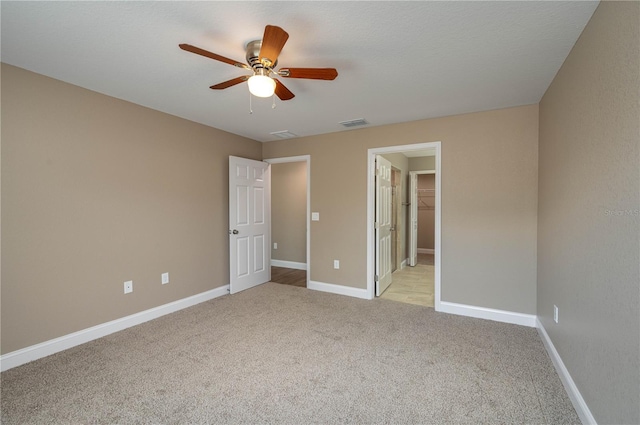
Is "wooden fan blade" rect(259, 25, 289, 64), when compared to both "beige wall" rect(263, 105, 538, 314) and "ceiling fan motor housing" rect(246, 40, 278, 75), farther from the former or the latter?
"beige wall" rect(263, 105, 538, 314)

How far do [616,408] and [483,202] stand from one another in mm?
2287

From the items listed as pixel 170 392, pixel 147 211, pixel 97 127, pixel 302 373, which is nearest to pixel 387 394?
pixel 302 373

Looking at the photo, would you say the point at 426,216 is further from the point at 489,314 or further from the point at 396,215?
the point at 489,314

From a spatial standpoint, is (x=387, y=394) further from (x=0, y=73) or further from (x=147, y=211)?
(x=0, y=73)

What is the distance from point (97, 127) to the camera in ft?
9.36

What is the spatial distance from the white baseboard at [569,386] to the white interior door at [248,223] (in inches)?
145

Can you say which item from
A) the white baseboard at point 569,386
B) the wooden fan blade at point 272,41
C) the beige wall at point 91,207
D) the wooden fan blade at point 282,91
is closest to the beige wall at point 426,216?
the white baseboard at point 569,386

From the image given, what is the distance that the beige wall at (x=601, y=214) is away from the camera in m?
1.26

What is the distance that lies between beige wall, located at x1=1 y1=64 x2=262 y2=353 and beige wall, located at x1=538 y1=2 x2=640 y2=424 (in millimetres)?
3870

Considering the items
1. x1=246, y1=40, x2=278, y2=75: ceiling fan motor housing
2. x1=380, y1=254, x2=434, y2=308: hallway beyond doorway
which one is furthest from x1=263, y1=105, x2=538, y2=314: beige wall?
x1=246, y1=40, x2=278, y2=75: ceiling fan motor housing

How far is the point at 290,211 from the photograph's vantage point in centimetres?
625

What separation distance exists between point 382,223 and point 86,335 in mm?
3674

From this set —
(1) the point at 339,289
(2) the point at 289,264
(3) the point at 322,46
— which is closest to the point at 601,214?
(3) the point at 322,46

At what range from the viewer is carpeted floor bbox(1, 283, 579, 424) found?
1817 mm
